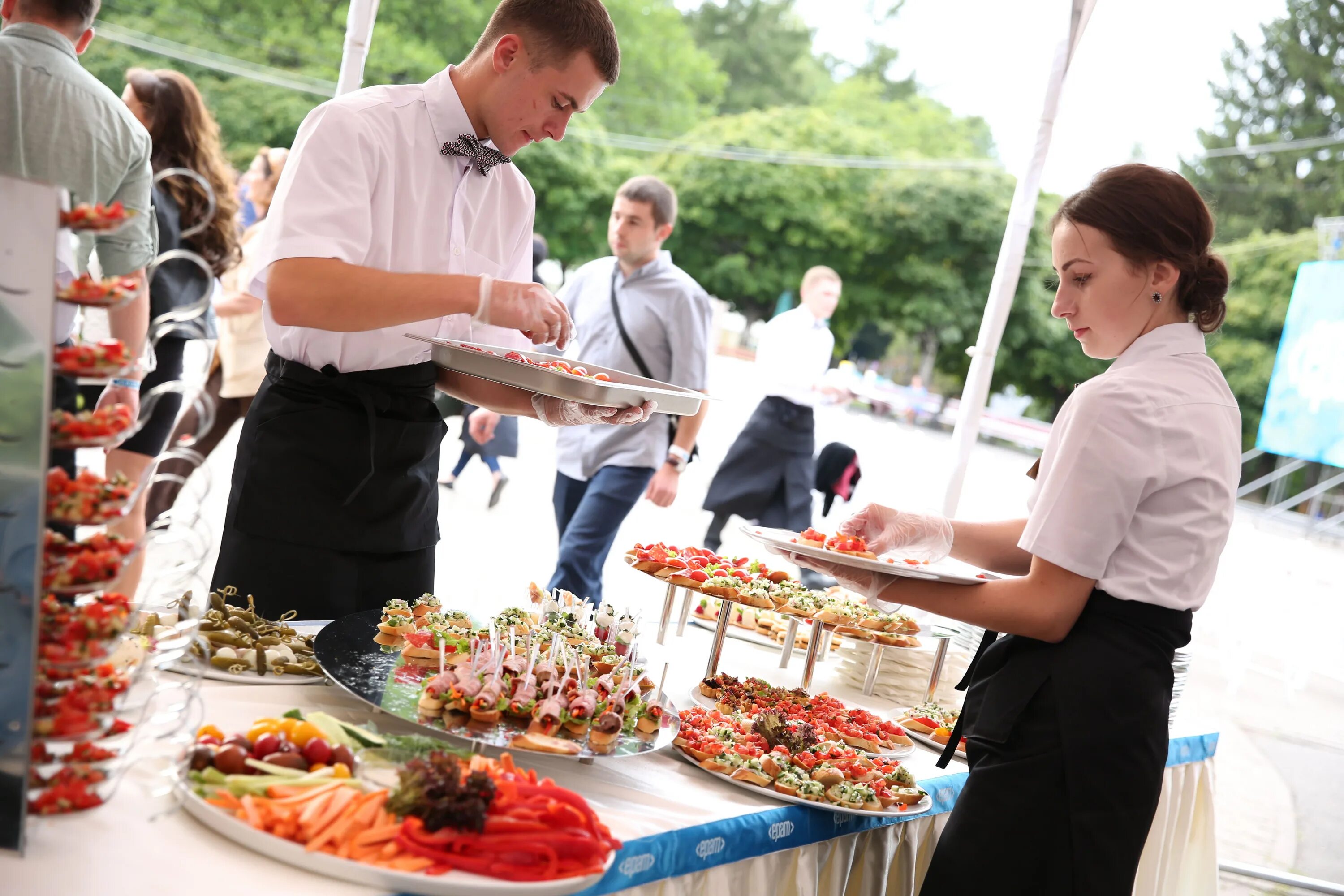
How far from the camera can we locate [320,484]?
1.98 meters

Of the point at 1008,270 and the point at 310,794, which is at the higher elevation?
the point at 1008,270

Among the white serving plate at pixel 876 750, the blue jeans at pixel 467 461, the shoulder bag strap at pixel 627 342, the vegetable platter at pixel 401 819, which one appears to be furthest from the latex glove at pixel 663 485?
the blue jeans at pixel 467 461

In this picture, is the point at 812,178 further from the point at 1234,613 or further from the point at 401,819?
the point at 401,819

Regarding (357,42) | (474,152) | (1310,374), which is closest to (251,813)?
(474,152)

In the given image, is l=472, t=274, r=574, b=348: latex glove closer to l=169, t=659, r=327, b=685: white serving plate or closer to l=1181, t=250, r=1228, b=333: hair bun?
l=169, t=659, r=327, b=685: white serving plate

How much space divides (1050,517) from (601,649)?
0.86m

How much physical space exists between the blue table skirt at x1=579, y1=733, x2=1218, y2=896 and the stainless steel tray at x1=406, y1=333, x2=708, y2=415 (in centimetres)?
81

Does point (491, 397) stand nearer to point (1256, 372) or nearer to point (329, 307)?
point (329, 307)

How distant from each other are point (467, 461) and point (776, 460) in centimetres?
359

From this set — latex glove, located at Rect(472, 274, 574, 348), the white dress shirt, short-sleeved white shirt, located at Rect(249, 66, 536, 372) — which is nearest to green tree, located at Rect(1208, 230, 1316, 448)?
the white dress shirt

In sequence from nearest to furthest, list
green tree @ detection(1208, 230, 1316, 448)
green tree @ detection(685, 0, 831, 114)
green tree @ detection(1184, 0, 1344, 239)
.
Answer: green tree @ detection(1208, 230, 1316, 448), green tree @ detection(1184, 0, 1344, 239), green tree @ detection(685, 0, 831, 114)

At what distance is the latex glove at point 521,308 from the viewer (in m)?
1.83

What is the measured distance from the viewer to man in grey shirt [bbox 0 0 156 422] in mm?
2281

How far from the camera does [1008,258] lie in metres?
3.85
